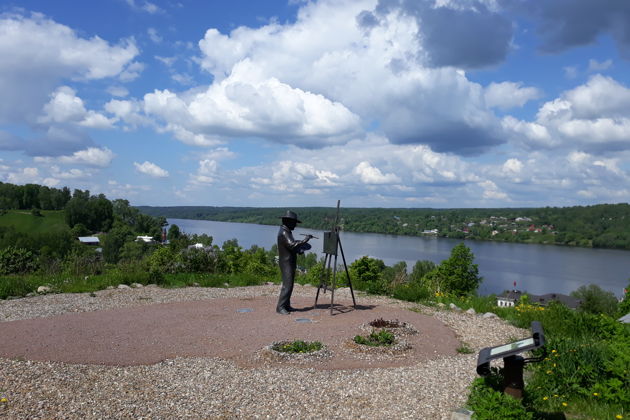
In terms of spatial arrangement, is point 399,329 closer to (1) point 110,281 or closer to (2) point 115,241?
(1) point 110,281

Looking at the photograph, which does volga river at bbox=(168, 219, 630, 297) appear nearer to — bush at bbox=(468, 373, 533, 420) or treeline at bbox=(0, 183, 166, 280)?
treeline at bbox=(0, 183, 166, 280)

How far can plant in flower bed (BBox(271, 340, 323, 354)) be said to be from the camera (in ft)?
22.0

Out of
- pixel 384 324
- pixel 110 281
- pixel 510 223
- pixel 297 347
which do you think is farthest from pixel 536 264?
pixel 297 347

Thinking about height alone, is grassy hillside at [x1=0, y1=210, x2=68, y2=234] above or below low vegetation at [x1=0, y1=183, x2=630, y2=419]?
below

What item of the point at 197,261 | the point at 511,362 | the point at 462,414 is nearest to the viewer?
the point at 511,362

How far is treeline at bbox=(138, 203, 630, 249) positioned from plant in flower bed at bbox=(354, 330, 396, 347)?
68.0 metres

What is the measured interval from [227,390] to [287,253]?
4.70 meters

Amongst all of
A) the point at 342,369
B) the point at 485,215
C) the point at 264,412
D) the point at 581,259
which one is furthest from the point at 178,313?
the point at 485,215

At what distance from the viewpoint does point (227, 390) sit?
206 inches

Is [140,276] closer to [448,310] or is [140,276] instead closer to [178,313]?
[178,313]

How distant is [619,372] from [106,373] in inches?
218

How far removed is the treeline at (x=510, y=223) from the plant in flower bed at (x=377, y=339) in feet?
223

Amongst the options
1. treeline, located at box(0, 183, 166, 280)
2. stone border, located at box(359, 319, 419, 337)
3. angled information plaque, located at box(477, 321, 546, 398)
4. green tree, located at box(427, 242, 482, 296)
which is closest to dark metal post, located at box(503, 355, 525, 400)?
angled information plaque, located at box(477, 321, 546, 398)

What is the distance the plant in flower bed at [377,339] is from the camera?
7117 millimetres
